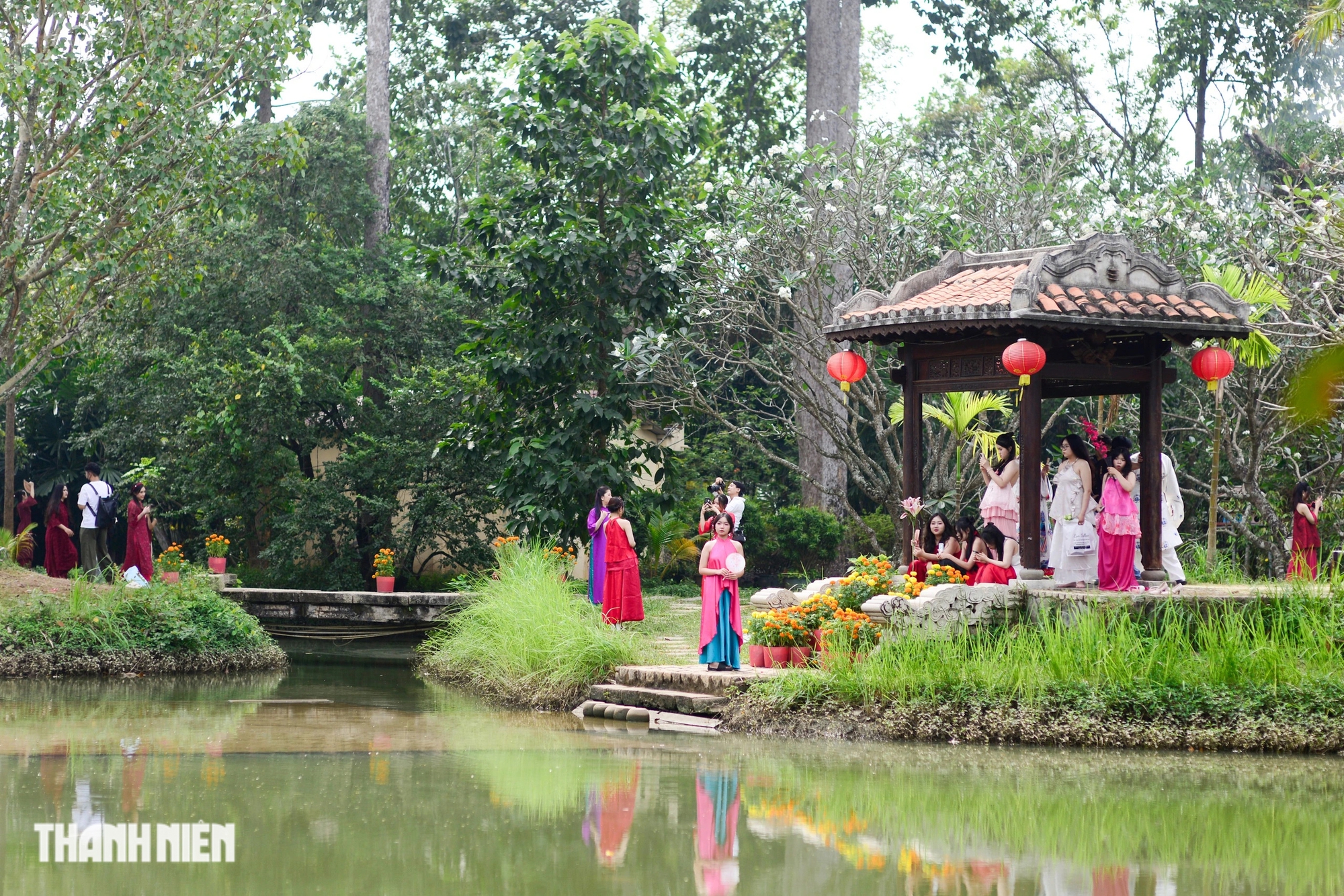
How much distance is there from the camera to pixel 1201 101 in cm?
2741

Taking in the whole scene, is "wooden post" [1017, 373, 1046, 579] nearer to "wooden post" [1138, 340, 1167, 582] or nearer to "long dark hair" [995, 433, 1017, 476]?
"long dark hair" [995, 433, 1017, 476]

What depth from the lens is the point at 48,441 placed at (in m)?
27.0

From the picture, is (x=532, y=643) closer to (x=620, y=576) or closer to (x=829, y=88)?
(x=620, y=576)

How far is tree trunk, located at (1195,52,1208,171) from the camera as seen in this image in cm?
2700

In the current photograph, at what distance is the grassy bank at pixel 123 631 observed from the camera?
1397cm

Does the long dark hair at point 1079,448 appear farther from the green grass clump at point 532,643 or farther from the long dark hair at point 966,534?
the green grass clump at point 532,643

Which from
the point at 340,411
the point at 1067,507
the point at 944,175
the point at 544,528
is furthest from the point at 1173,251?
the point at 340,411

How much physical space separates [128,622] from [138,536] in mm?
3751

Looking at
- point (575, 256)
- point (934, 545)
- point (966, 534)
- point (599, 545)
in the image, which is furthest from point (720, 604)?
point (575, 256)

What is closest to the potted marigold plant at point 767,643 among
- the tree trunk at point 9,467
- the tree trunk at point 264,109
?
the tree trunk at point 9,467

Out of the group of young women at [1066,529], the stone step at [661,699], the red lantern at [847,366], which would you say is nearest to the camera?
the stone step at [661,699]

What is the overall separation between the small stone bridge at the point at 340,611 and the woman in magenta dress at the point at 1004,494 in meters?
8.62

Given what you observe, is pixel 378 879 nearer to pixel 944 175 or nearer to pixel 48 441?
pixel 944 175

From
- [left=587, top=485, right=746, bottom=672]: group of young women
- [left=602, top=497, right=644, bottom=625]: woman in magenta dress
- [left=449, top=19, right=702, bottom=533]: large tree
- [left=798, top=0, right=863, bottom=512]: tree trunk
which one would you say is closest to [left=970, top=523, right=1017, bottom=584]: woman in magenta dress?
[left=587, top=485, right=746, bottom=672]: group of young women
